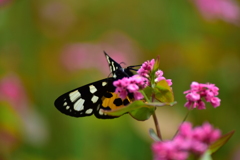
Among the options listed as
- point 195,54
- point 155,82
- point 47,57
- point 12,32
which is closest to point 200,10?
point 195,54

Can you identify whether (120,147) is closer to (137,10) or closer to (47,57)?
(47,57)

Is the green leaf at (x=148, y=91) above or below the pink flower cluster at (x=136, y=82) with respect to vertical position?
below

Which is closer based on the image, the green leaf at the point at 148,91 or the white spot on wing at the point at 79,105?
the green leaf at the point at 148,91

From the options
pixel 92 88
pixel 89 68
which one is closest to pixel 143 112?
pixel 92 88

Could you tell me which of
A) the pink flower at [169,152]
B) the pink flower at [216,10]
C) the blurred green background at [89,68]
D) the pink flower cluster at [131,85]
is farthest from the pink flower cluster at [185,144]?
the pink flower at [216,10]

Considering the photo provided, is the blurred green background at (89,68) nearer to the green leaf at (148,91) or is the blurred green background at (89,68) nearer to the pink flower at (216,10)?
the pink flower at (216,10)

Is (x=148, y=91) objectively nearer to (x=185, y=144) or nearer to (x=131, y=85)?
(x=131, y=85)

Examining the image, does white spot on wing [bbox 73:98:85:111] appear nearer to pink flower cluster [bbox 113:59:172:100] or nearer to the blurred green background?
pink flower cluster [bbox 113:59:172:100]
